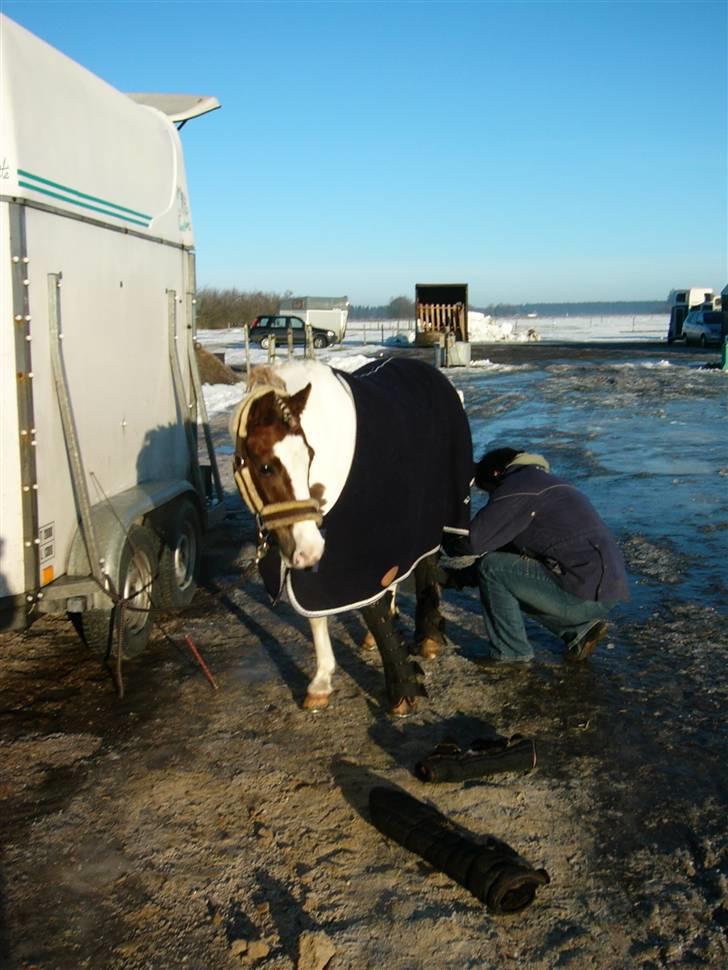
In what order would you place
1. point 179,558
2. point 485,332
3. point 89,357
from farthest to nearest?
point 485,332 → point 179,558 → point 89,357

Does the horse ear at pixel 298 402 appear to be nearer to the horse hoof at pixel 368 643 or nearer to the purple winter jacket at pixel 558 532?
the purple winter jacket at pixel 558 532

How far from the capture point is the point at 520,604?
540 centimetres

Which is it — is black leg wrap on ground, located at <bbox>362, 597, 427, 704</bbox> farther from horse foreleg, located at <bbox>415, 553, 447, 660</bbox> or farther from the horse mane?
the horse mane

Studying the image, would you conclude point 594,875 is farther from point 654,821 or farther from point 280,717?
point 280,717

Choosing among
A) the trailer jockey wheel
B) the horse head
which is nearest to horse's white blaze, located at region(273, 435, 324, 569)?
the horse head

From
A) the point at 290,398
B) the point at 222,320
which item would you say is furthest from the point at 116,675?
the point at 222,320

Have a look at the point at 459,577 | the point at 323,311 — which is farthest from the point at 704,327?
the point at 459,577

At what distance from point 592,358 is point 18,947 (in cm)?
3622

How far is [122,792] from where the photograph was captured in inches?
158

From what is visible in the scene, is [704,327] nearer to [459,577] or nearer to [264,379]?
[459,577]

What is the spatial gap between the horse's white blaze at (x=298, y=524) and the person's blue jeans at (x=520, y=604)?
1702mm

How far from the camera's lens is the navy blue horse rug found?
4340 mm

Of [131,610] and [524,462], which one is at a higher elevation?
[524,462]

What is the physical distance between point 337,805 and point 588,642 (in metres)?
2.11
